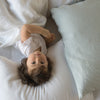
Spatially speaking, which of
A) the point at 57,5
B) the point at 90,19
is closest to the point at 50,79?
the point at 90,19

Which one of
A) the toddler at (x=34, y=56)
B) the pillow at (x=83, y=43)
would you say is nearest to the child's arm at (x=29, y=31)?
the toddler at (x=34, y=56)

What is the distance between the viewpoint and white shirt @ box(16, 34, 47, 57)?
752 mm

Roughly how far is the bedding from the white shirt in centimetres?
7

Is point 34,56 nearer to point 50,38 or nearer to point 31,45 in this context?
point 31,45

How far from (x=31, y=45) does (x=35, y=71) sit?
19 cm

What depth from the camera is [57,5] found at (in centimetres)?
88

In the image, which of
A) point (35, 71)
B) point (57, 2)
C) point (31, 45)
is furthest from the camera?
point (57, 2)

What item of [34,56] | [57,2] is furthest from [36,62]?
[57,2]

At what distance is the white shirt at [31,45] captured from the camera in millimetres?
752

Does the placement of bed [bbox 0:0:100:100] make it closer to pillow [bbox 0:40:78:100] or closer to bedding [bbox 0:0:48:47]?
pillow [bbox 0:40:78:100]

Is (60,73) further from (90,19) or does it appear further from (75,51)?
(90,19)

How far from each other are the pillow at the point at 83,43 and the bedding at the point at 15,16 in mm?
185

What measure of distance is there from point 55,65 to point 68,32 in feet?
0.70

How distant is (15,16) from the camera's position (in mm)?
805
